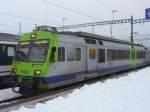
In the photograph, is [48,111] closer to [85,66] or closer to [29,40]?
[29,40]

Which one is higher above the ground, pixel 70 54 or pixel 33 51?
pixel 33 51

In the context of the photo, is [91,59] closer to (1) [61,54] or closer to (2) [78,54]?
(2) [78,54]

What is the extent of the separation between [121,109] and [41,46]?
5.69 m

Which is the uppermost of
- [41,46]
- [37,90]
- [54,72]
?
[41,46]

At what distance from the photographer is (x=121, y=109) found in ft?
23.9

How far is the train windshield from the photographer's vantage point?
11656 millimetres

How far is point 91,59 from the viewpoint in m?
15.1

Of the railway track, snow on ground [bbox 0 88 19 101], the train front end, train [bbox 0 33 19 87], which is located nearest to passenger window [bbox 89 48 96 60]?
the railway track

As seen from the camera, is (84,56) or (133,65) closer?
(84,56)

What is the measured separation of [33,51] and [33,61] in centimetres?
53

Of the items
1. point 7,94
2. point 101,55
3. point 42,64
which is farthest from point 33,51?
point 101,55

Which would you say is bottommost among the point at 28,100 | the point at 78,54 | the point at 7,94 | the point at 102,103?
the point at 7,94

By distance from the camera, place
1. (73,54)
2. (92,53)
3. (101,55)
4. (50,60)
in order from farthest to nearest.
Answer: (101,55), (92,53), (73,54), (50,60)

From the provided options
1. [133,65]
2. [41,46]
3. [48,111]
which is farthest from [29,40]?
[133,65]
